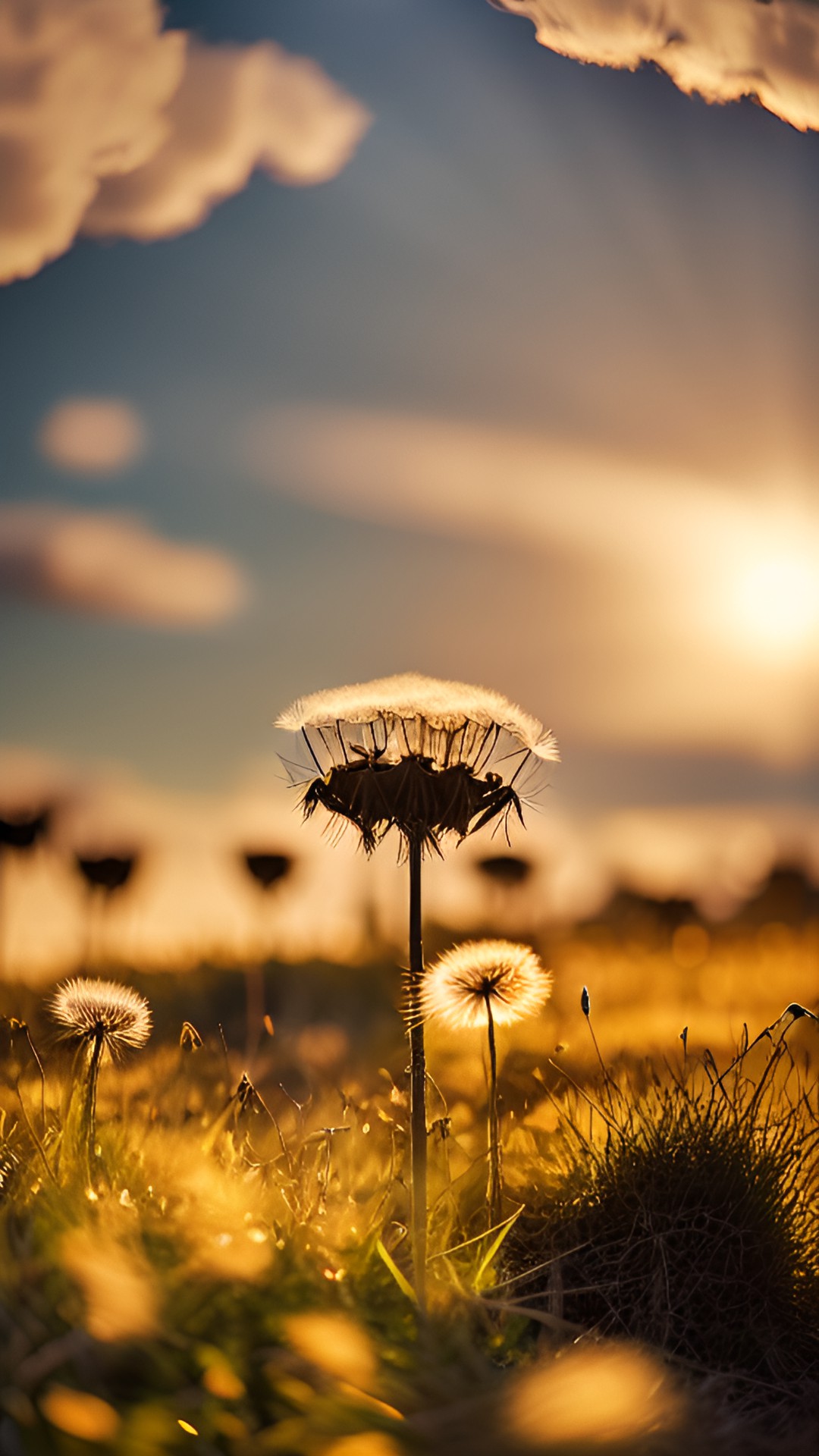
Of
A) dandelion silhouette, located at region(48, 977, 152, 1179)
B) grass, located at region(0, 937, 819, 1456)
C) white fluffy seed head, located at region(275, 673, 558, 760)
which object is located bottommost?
grass, located at region(0, 937, 819, 1456)

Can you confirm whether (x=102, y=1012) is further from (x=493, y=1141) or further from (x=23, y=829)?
(x=23, y=829)

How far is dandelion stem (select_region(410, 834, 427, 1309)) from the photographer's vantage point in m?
4.11

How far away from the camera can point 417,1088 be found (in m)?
4.14

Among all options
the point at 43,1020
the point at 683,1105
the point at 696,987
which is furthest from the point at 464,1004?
the point at 696,987

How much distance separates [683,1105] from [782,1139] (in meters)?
0.48

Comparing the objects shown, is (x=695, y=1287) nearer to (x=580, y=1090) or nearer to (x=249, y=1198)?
(x=580, y=1090)

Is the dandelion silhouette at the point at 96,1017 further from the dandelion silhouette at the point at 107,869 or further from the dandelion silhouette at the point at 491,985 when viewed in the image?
the dandelion silhouette at the point at 107,869

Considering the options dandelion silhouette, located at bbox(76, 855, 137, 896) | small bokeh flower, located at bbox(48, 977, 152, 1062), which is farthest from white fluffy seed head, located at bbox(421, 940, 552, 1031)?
dandelion silhouette, located at bbox(76, 855, 137, 896)

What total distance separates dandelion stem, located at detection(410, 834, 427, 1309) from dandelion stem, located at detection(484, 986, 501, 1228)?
0.58m

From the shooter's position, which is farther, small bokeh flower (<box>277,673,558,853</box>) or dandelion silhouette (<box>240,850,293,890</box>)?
dandelion silhouette (<box>240,850,293,890</box>)

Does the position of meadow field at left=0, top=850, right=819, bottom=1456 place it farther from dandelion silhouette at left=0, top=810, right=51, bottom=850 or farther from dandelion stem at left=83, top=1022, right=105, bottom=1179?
dandelion silhouette at left=0, top=810, right=51, bottom=850

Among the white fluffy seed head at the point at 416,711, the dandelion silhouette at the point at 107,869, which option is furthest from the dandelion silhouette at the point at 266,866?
the white fluffy seed head at the point at 416,711

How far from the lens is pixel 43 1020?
671 cm

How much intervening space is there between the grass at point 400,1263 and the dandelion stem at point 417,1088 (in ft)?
0.52
